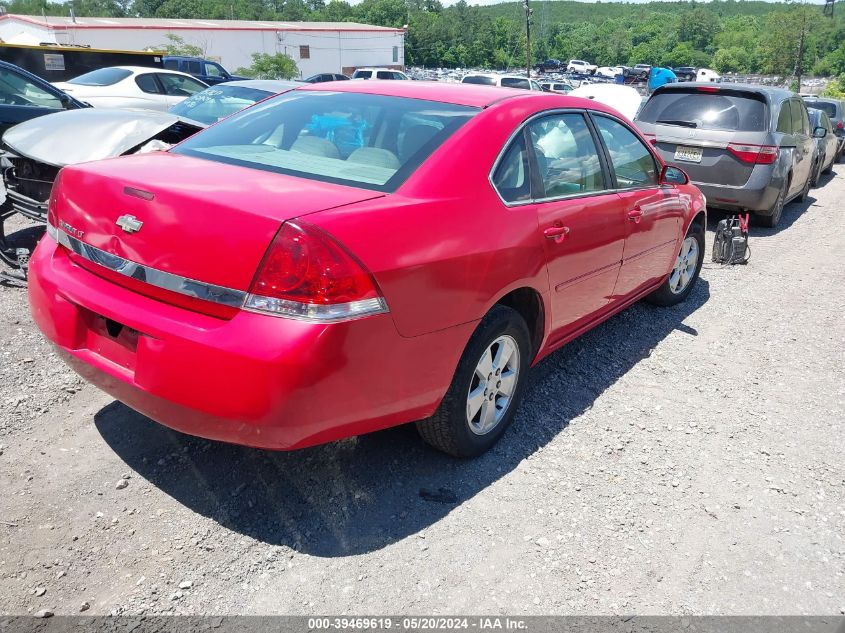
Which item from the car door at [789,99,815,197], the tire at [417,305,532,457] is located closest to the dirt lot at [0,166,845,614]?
the tire at [417,305,532,457]

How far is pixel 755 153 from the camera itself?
26.5 ft

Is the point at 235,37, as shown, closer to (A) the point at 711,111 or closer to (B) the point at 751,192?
(A) the point at 711,111

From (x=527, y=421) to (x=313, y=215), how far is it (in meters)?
1.86

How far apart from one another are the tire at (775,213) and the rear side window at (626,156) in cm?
492

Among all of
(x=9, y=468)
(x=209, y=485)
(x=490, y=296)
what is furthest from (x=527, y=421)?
(x=9, y=468)

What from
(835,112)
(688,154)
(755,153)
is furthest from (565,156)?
(835,112)

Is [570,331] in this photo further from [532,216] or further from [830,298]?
[830,298]

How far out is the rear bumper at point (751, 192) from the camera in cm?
816

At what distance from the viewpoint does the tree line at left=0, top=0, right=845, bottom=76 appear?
346ft

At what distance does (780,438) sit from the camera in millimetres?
3727

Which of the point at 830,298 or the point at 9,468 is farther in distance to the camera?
the point at 830,298

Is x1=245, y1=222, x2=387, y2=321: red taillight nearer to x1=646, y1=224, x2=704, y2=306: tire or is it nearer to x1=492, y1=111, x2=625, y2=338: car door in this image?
x1=492, y1=111, x2=625, y2=338: car door

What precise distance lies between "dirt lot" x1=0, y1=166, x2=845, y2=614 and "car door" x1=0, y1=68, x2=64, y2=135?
13.4 ft

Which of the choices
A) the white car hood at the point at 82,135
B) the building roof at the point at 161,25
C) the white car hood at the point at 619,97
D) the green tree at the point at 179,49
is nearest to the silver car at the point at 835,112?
the white car hood at the point at 619,97
